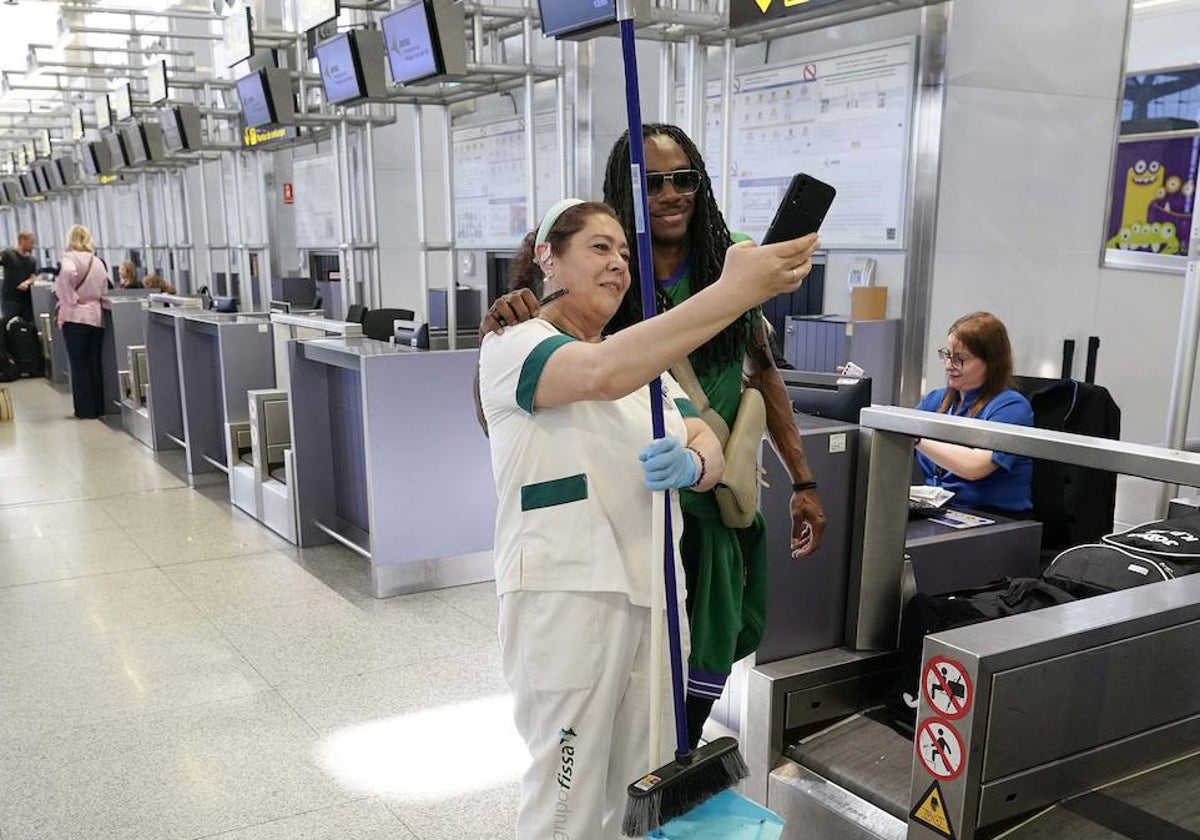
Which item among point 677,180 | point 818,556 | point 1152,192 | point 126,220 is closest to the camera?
point 677,180

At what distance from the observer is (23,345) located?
37.6ft

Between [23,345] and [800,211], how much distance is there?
12205 millimetres

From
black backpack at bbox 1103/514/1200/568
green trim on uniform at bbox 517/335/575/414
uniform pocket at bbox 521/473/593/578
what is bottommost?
black backpack at bbox 1103/514/1200/568

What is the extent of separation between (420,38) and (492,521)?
2.68 metres

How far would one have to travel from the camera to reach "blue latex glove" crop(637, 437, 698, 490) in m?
1.51

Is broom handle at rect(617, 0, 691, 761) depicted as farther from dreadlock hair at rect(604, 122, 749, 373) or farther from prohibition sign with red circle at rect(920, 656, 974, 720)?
prohibition sign with red circle at rect(920, 656, 974, 720)

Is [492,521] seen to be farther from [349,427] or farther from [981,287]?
[981,287]

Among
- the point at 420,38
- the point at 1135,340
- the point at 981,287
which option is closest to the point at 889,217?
the point at 981,287

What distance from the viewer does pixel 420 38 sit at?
5352 mm

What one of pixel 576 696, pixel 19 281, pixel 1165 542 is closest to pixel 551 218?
pixel 576 696

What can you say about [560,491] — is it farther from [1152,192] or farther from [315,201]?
[315,201]

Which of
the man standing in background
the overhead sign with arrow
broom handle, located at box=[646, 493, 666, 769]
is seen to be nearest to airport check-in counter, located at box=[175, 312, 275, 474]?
the overhead sign with arrow

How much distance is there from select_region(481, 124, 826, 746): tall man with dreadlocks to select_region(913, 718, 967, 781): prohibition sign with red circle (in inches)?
18.7

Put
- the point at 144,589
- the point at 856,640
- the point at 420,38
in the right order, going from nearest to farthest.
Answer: the point at 856,640
the point at 144,589
the point at 420,38
